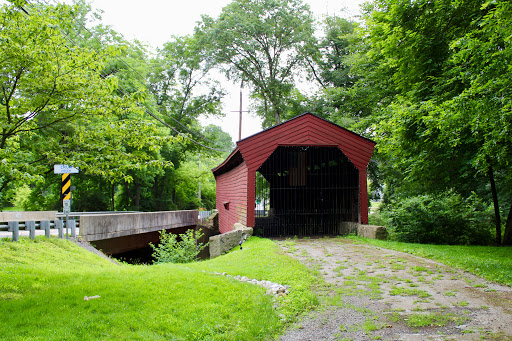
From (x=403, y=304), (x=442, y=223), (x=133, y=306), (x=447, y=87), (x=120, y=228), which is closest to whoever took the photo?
(x=133, y=306)

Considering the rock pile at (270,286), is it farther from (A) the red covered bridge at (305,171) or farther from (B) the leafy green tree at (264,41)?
(B) the leafy green tree at (264,41)

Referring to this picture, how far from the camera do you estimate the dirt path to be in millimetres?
4105

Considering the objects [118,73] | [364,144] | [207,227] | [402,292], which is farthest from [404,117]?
[118,73]

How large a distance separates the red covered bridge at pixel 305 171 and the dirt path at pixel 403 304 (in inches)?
209

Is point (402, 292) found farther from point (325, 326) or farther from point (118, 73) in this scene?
point (118, 73)

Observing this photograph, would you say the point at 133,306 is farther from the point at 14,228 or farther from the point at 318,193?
the point at 318,193

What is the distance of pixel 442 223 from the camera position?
12945 mm

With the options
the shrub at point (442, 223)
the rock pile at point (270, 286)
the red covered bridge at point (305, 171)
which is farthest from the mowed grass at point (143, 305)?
the shrub at point (442, 223)

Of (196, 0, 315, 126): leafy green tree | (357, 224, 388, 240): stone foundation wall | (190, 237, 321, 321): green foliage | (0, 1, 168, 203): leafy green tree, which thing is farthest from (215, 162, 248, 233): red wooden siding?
(196, 0, 315, 126): leafy green tree

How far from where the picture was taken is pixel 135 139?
6.38m

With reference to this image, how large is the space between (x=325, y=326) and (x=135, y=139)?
171 inches

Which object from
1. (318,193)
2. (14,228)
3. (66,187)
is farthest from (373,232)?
(14,228)

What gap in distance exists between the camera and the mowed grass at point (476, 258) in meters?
6.81

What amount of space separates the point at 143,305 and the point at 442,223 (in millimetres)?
11651
